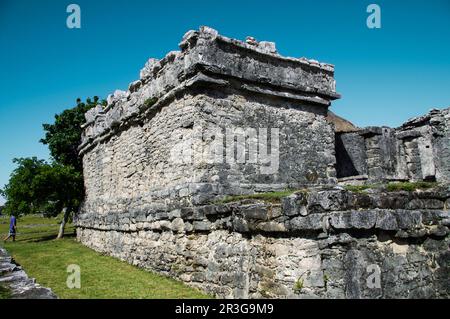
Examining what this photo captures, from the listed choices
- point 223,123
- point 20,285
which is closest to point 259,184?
point 223,123

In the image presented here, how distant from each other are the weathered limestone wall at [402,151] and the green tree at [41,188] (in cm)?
1050

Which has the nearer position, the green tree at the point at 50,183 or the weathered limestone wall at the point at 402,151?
the weathered limestone wall at the point at 402,151

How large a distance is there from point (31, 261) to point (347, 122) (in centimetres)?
2505

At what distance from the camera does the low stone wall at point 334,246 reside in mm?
4598

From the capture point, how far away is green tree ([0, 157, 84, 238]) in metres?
14.1

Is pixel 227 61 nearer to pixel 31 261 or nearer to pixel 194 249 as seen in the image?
pixel 194 249

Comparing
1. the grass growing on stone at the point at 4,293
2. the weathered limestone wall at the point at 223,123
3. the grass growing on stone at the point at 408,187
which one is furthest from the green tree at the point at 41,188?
the grass growing on stone at the point at 408,187

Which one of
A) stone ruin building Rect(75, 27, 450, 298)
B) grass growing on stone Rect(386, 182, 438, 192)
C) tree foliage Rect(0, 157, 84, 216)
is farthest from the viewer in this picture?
tree foliage Rect(0, 157, 84, 216)

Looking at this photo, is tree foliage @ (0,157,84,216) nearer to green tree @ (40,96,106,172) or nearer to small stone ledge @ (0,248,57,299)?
green tree @ (40,96,106,172)

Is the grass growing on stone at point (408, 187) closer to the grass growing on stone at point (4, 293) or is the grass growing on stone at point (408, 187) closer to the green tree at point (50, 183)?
the grass growing on stone at point (4, 293)

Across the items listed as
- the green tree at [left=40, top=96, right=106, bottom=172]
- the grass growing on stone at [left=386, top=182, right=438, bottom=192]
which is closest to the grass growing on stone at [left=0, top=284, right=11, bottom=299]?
the grass growing on stone at [left=386, top=182, right=438, bottom=192]

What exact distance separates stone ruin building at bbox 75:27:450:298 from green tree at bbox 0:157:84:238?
238cm

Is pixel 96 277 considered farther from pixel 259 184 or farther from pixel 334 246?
pixel 334 246
